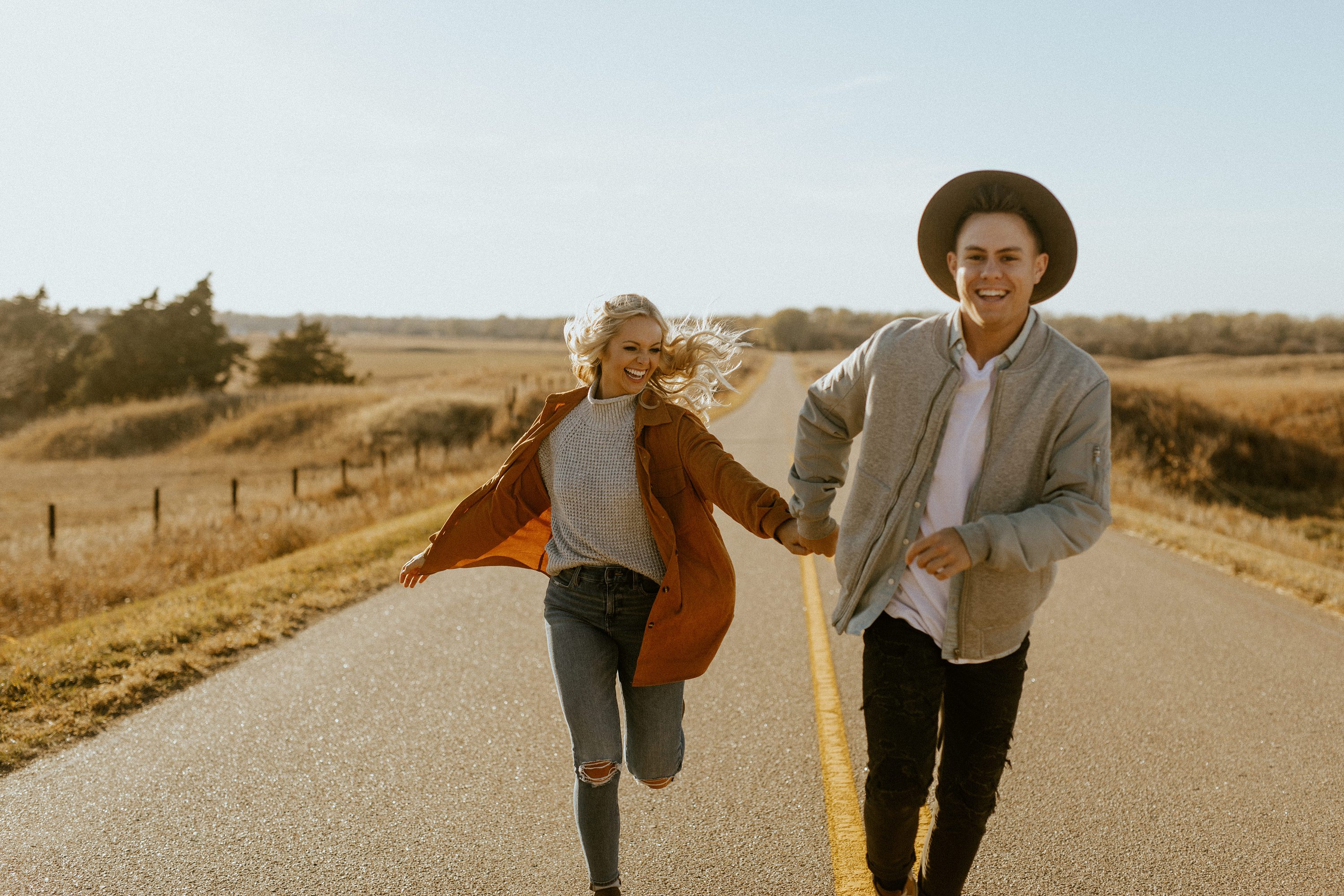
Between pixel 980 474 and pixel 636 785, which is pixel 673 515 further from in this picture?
pixel 636 785

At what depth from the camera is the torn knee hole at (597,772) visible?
117 inches

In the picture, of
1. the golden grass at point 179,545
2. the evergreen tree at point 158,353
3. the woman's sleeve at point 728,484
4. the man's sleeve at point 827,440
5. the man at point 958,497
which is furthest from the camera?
the evergreen tree at point 158,353

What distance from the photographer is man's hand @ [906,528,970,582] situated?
248 centimetres

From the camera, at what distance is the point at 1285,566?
31.2ft

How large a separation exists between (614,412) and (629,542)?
45 cm

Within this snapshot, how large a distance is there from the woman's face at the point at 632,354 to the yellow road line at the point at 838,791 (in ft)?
5.54

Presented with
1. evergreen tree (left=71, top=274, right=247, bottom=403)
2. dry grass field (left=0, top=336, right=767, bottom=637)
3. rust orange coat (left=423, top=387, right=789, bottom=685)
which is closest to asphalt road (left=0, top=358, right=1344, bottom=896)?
rust orange coat (left=423, top=387, right=789, bottom=685)

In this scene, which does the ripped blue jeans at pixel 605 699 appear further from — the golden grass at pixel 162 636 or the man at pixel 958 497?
the golden grass at pixel 162 636

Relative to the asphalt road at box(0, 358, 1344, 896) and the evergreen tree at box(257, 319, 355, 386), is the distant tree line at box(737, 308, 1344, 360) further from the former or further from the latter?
the asphalt road at box(0, 358, 1344, 896)

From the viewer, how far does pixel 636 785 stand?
4.16m

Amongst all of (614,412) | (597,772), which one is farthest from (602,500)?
(597,772)

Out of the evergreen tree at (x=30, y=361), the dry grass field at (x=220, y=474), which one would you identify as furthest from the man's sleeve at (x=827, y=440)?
the evergreen tree at (x=30, y=361)

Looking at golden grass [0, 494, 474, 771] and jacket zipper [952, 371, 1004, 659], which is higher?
jacket zipper [952, 371, 1004, 659]

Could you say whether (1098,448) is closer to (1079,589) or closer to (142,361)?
(1079,589)
